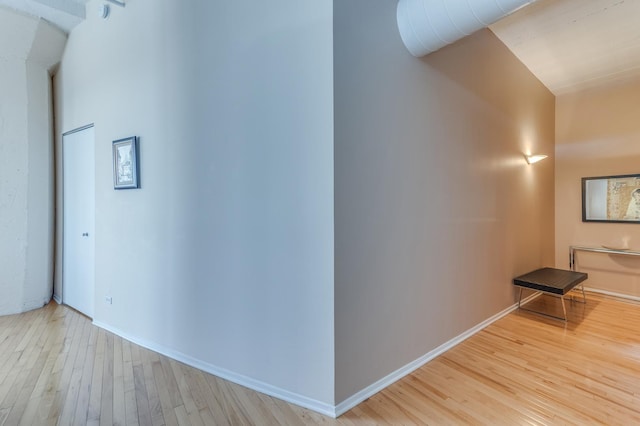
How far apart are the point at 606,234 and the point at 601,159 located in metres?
1.06

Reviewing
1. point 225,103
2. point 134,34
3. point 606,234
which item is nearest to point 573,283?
point 606,234

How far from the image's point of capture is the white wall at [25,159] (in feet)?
10.9

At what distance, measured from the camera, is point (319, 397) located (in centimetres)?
173

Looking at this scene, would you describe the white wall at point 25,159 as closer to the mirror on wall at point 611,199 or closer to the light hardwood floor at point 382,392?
the light hardwood floor at point 382,392

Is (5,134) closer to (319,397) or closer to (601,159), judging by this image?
(319,397)

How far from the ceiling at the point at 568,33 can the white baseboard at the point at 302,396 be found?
10.2 feet

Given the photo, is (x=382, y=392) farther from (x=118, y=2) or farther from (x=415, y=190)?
(x=118, y=2)

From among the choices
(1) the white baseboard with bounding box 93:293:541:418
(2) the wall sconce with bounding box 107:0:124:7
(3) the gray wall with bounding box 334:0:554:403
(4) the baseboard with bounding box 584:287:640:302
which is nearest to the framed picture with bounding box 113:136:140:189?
(2) the wall sconce with bounding box 107:0:124:7

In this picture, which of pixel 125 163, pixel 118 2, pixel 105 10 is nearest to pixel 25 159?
pixel 125 163

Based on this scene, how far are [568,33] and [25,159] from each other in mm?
6272

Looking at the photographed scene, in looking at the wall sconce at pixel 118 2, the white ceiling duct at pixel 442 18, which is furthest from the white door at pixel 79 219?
the white ceiling duct at pixel 442 18

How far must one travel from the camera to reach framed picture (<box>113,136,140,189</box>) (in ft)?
8.38

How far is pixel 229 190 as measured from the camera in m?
2.00

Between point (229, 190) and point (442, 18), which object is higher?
point (442, 18)
